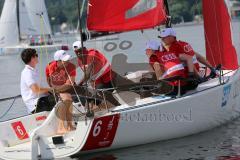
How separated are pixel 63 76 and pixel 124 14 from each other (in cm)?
171

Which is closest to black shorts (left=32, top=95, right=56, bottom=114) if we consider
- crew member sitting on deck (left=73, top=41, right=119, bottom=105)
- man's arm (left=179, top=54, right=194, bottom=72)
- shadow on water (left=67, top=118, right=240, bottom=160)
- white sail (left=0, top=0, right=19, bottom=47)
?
crew member sitting on deck (left=73, top=41, right=119, bottom=105)

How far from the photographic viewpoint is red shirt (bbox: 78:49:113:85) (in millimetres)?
8680

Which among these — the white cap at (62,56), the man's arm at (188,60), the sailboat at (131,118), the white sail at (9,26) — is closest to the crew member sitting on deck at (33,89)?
the sailboat at (131,118)

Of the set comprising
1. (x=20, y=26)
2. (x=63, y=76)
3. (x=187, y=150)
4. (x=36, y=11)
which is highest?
(x=36, y=11)

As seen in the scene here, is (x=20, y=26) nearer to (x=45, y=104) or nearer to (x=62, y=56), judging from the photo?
(x=45, y=104)

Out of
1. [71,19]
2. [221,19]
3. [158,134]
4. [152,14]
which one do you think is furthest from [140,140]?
[71,19]

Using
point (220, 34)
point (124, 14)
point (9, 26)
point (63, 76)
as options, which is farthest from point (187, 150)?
point (9, 26)

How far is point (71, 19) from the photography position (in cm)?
9200

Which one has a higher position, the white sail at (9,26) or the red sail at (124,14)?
the red sail at (124,14)

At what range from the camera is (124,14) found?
32.2ft

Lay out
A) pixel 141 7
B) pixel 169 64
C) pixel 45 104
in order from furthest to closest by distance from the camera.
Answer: pixel 141 7, pixel 169 64, pixel 45 104

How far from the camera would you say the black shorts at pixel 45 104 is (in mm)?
8812

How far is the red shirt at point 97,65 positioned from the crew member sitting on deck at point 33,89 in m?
0.62

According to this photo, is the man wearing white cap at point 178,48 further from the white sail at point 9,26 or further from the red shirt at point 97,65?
the white sail at point 9,26
